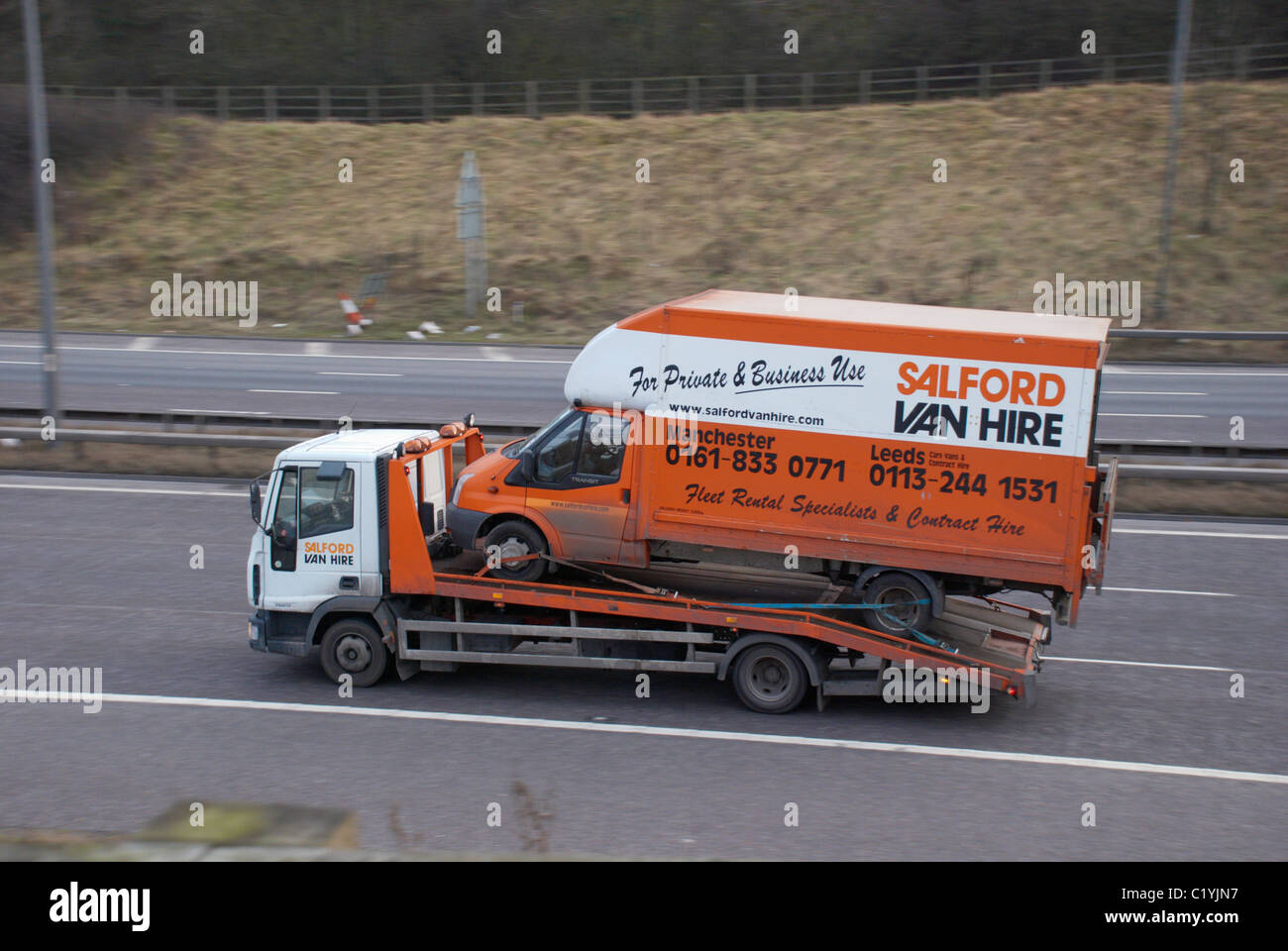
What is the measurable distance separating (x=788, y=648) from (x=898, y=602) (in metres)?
0.98

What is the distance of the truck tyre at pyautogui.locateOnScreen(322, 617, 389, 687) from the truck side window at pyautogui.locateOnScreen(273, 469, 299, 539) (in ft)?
2.79

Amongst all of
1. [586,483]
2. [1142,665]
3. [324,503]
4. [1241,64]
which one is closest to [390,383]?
[324,503]

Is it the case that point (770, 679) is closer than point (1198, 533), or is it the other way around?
point (770, 679)

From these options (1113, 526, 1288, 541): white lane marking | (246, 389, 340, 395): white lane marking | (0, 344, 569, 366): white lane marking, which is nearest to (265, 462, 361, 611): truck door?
(1113, 526, 1288, 541): white lane marking

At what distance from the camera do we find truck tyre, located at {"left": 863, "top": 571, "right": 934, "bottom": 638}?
31.5 feet

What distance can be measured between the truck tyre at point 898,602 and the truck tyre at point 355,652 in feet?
12.9

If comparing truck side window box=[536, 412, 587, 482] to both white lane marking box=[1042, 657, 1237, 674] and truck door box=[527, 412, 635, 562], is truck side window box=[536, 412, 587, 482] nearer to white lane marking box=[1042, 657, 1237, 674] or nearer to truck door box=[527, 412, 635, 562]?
truck door box=[527, 412, 635, 562]

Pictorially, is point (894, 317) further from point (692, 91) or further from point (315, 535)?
point (692, 91)

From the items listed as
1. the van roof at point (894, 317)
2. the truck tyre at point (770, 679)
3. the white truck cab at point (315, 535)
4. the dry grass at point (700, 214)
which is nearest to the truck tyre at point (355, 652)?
the white truck cab at point (315, 535)

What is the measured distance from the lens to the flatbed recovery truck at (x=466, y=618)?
945cm

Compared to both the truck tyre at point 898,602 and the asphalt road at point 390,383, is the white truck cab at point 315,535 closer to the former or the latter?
A: the truck tyre at point 898,602

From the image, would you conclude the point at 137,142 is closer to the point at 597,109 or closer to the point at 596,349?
the point at 597,109

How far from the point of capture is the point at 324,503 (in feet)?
32.6

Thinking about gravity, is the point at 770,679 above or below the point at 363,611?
below
